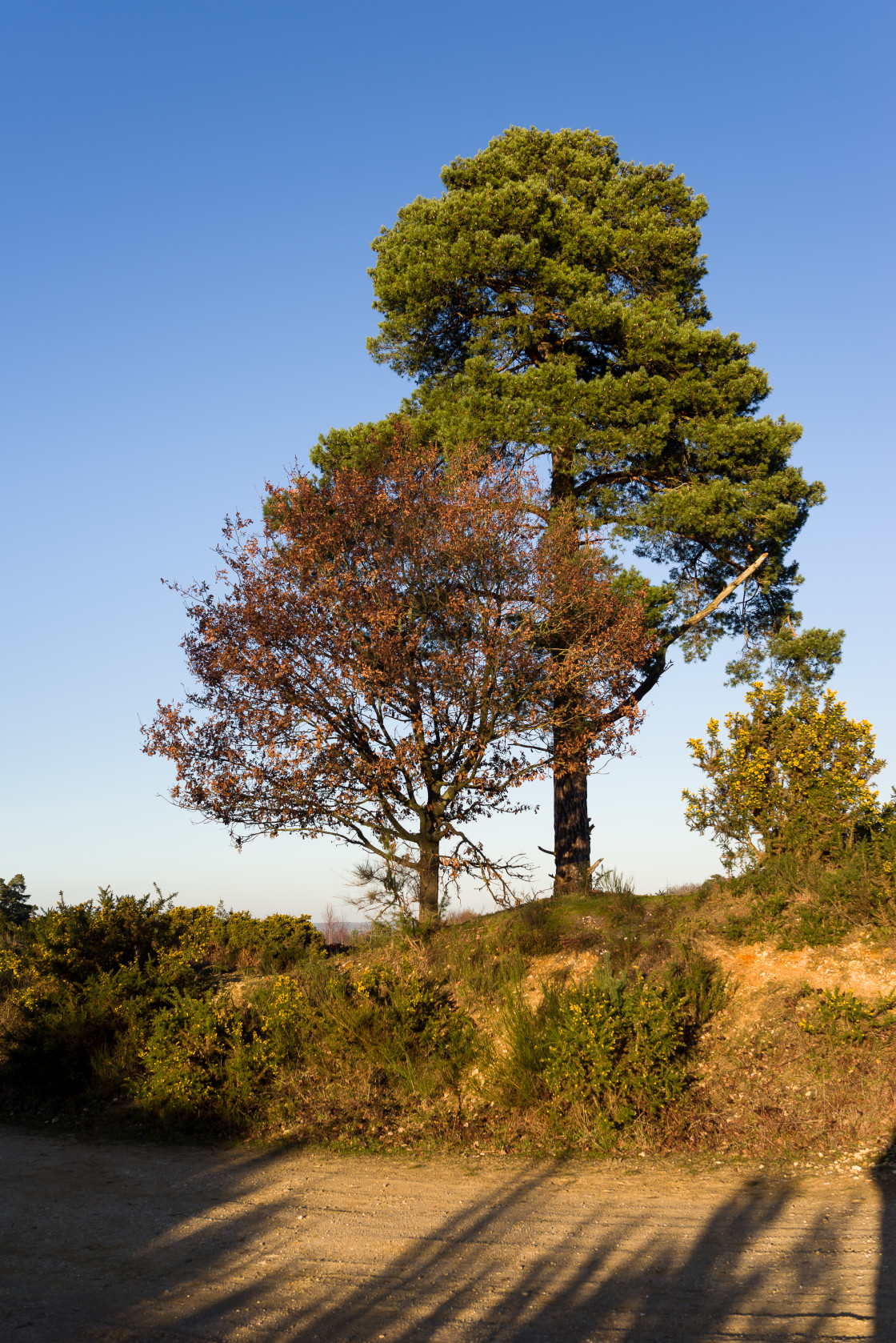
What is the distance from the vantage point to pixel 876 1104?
8.85 metres

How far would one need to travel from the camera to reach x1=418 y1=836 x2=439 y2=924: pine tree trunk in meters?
14.2

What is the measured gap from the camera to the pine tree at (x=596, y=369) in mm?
16531

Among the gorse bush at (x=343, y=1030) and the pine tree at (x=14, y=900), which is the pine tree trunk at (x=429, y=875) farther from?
the pine tree at (x=14, y=900)

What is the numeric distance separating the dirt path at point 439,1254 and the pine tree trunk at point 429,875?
5297mm

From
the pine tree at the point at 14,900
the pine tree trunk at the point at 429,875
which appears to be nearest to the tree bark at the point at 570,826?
the pine tree trunk at the point at 429,875

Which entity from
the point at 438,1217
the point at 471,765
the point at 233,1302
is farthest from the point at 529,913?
the point at 233,1302

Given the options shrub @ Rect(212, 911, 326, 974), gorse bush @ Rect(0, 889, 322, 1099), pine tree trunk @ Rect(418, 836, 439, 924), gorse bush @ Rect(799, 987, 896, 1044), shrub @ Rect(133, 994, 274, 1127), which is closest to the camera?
gorse bush @ Rect(799, 987, 896, 1044)

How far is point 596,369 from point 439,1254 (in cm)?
1591

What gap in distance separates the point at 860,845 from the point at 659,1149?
16.5 feet

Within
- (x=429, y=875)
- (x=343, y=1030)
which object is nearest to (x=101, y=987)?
Answer: (x=343, y=1030)

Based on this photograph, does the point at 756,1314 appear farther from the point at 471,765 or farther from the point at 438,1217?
the point at 471,765

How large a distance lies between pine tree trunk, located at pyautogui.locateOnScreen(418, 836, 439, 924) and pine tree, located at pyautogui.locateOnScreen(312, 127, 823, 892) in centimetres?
255

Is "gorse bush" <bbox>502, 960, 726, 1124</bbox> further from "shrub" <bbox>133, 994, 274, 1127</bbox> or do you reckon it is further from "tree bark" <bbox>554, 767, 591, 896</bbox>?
"tree bark" <bbox>554, 767, 591, 896</bbox>

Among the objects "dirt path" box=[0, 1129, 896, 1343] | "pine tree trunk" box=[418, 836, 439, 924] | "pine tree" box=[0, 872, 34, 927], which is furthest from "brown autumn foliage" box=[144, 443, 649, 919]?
"pine tree" box=[0, 872, 34, 927]
